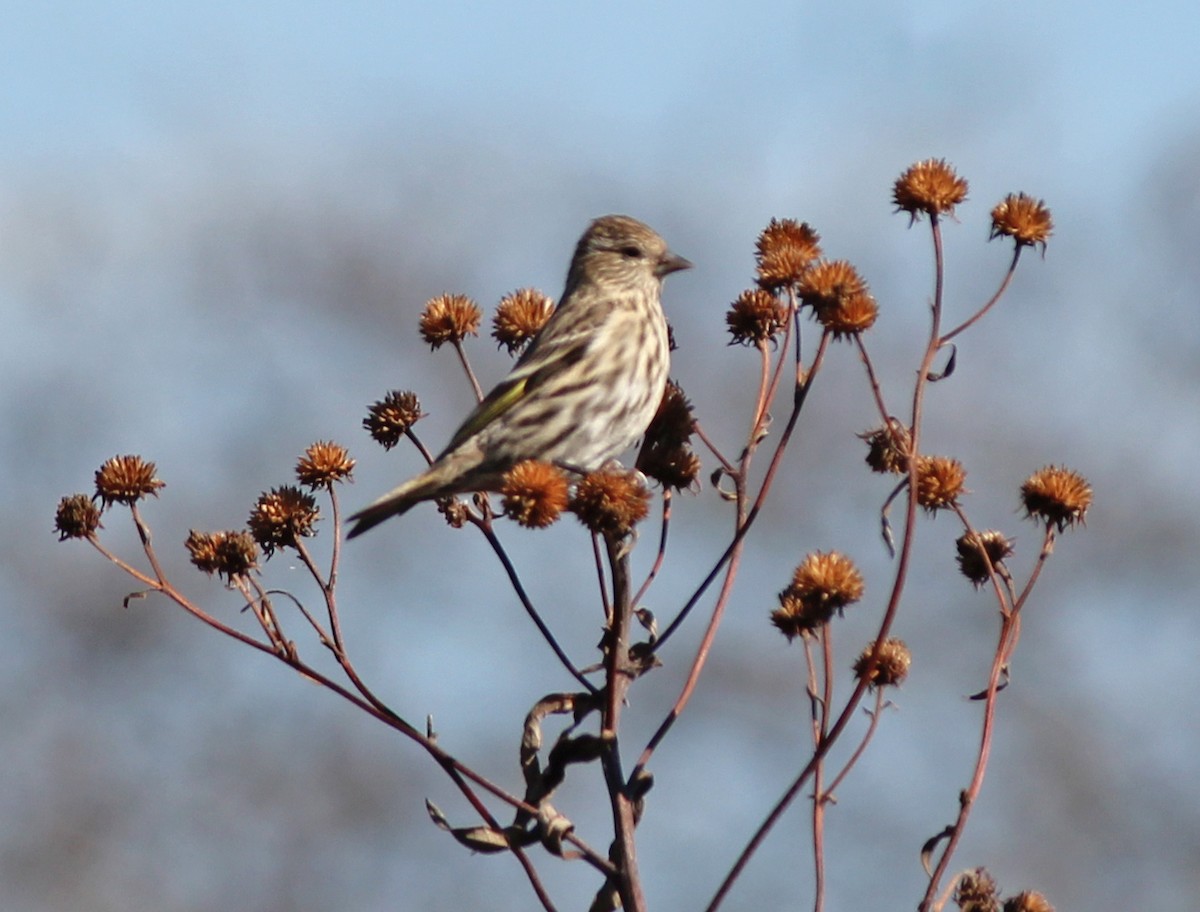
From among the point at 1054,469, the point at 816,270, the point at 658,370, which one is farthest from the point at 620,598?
the point at 658,370

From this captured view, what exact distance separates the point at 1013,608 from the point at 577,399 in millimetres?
1919

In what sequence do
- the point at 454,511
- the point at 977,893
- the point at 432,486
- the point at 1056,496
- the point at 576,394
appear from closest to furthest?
the point at 977,893
the point at 1056,496
the point at 454,511
the point at 432,486
the point at 576,394

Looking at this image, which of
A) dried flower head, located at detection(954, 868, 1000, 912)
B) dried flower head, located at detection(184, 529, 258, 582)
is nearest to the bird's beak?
dried flower head, located at detection(184, 529, 258, 582)

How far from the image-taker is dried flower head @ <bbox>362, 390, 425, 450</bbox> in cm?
396

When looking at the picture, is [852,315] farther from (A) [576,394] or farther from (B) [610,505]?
(A) [576,394]

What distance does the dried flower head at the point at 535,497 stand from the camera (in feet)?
10.3

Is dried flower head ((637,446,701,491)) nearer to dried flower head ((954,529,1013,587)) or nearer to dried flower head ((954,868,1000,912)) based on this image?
dried flower head ((954,529,1013,587))

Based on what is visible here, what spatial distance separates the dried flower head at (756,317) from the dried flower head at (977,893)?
126cm

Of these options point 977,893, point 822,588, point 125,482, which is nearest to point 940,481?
point 822,588

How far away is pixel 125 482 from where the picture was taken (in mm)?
3758

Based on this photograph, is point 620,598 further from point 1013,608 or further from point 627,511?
point 1013,608

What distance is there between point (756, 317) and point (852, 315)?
0.41 meters

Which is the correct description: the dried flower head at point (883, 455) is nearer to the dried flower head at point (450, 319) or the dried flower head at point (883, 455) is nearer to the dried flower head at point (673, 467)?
the dried flower head at point (673, 467)

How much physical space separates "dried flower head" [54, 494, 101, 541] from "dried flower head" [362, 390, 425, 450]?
71cm
